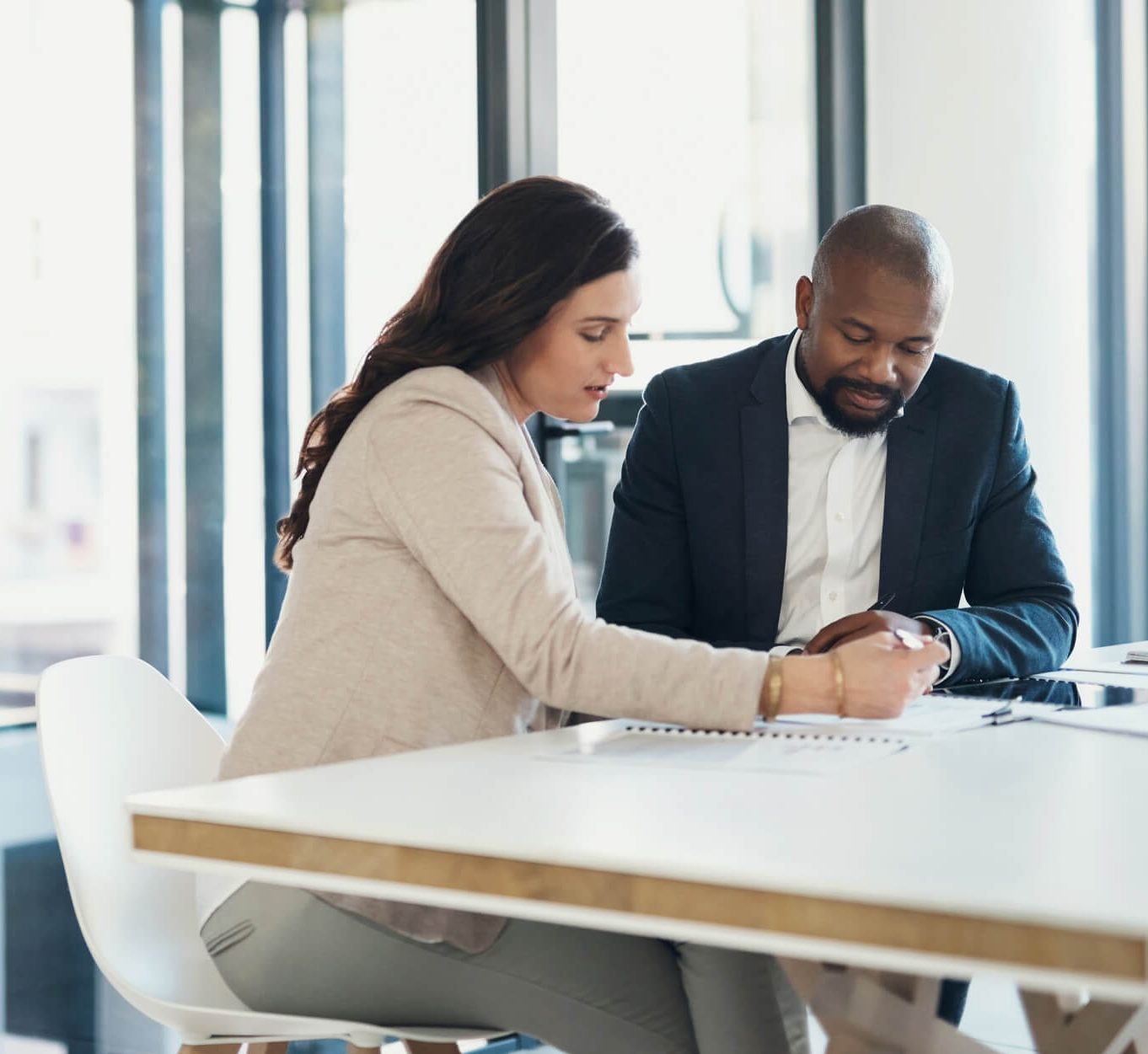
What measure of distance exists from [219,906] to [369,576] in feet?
1.14

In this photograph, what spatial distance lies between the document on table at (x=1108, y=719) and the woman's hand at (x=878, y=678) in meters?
0.17

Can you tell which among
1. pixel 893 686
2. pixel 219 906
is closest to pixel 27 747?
pixel 219 906

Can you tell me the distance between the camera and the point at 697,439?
7.72ft

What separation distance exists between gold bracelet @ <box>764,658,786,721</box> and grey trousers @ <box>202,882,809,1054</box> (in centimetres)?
24

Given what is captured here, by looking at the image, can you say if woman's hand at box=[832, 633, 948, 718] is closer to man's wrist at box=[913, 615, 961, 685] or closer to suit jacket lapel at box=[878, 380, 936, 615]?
man's wrist at box=[913, 615, 961, 685]

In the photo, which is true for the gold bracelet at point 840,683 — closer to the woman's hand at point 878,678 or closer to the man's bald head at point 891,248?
the woman's hand at point 878,678

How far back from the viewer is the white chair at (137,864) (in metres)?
1.50

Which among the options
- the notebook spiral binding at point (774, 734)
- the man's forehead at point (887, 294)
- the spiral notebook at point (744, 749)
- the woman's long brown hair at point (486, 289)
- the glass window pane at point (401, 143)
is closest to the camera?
the spiral notebook at point (744, 749)

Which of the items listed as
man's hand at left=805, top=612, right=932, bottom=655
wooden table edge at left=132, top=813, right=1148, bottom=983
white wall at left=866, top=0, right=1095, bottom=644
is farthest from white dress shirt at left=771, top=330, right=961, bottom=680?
white wall at left=866, top=0, right=1095, bottom=644

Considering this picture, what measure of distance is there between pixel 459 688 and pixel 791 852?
0.63 metres

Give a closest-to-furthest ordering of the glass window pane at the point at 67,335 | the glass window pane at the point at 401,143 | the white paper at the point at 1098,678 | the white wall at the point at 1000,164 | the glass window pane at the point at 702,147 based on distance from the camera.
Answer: the white paper at the point at 1098,678
the glass window pane at the point at 67,335
the glass window pane at the point at 401,143
the glass window pane at the point at 702,147
the white wall at the point at 1000,164

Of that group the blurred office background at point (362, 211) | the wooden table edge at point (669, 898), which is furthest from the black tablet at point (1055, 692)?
the blurred office background at point (362, 211)

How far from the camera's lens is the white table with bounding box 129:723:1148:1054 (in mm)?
856

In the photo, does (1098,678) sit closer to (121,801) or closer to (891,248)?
(891,248)
